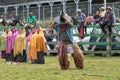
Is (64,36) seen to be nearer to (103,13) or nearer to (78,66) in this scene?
(78,66)

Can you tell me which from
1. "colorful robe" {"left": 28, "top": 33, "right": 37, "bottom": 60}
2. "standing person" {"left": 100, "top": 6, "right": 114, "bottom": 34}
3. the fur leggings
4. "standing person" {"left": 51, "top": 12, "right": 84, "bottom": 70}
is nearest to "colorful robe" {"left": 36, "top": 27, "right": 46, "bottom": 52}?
"colorful robe" {"left": 28, "top": 33, "right": 37, "bottom": 60}

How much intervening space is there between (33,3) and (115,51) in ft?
68.3

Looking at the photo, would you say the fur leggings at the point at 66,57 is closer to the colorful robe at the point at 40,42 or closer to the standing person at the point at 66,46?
the standing person at the point at 66,46

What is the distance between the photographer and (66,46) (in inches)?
524

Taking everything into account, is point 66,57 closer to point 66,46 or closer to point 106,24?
point 66,46

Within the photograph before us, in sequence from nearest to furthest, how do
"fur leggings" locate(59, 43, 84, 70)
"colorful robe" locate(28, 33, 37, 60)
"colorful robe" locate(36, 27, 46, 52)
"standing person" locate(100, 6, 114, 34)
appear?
"fur leggings" locate(59, 43, 84, 70) < "colorful robe" locate(36, 27, 46, 52) < "colorful robe" locate(28, 33, 37, 60) < "standing person" locate(100, 6, 114, 34)

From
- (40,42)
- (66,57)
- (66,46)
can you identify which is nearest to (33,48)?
(40,42)

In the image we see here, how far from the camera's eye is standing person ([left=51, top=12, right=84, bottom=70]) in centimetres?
1320

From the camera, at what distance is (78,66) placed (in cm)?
1345

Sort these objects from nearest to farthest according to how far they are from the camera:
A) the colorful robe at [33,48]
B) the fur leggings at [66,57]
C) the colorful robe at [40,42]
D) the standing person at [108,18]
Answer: the fur leggings at [66,57], the colorful robe at [40,42], the colorful robe at [33,48], the standing person at [108,18]

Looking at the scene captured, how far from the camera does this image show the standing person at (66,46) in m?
13.2

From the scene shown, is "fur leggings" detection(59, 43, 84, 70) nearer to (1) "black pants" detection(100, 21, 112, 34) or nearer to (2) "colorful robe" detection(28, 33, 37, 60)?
(2) "colorful robe" detection(28, 33, 37, 60)

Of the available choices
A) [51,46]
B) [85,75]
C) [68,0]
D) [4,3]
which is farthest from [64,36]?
[4,3]

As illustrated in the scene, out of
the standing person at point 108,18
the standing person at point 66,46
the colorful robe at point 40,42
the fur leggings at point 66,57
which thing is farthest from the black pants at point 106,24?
the fur leggings at point 66,57
